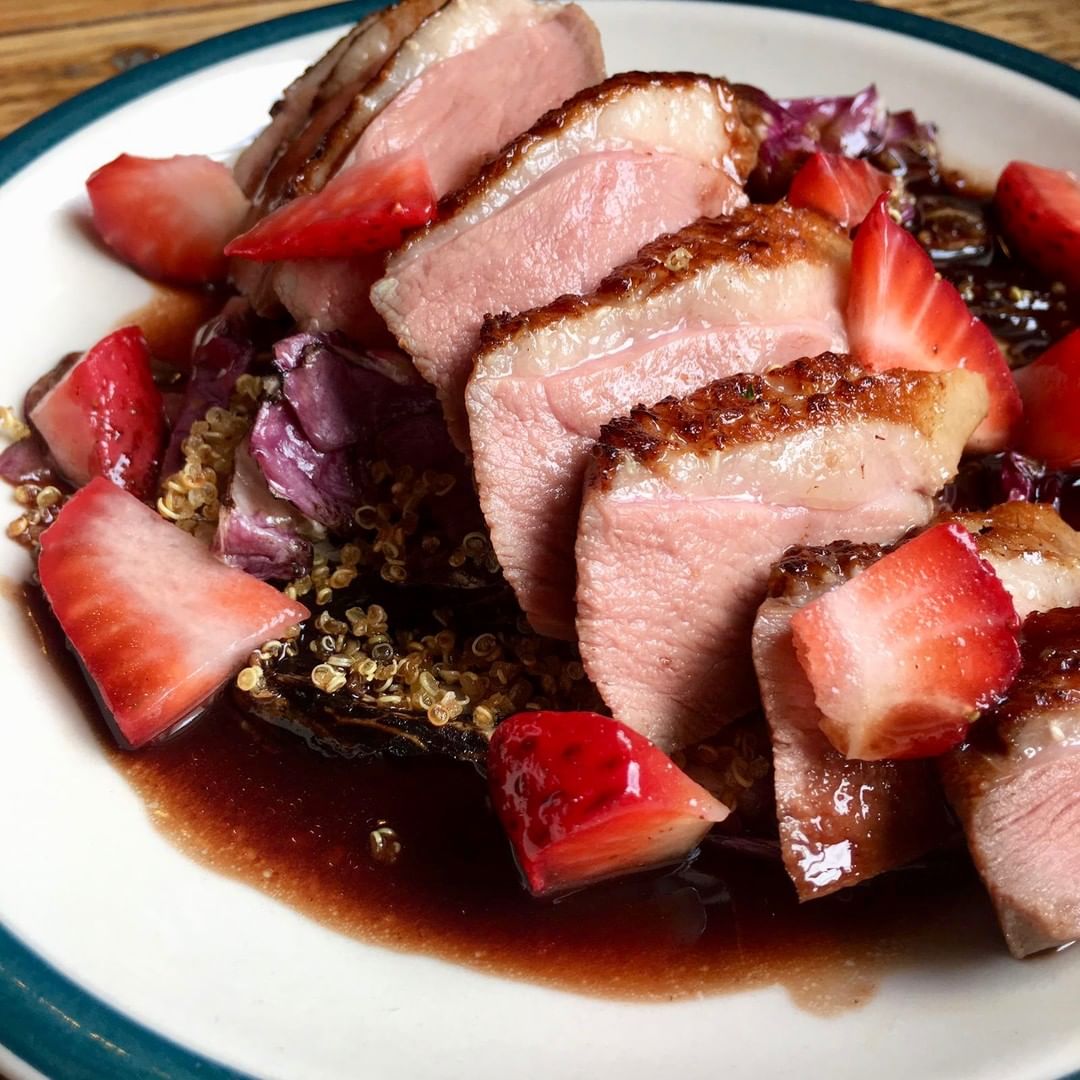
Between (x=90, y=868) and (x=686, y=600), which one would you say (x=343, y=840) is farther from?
(x=686, y=600)

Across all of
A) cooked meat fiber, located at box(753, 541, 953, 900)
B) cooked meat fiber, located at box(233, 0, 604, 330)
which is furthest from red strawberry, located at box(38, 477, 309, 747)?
cooked meat fiber, located at box(753, 541, 953, 900)

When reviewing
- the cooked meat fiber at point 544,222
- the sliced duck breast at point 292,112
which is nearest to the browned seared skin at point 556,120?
the cooked meat fiber at point 544,222

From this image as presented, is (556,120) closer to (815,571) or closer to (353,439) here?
(353,439)

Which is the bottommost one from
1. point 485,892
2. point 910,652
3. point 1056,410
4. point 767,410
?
point 485,892

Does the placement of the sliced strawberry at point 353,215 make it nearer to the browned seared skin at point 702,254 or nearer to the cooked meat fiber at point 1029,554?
the browned seared skin at point 702,254

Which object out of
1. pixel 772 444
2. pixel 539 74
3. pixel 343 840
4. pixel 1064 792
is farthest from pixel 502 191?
pixel 1064 792

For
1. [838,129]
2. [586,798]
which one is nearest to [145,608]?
[586,798]
